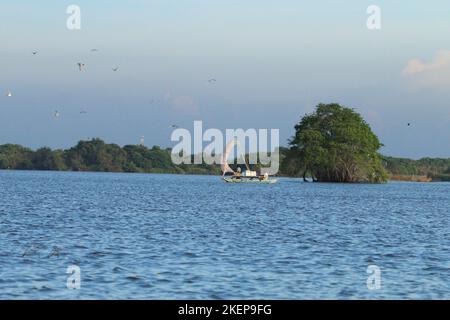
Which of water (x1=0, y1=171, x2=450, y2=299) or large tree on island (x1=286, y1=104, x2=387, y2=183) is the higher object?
large tree on island (x1=286, y1=104, x2=387, y2=183)

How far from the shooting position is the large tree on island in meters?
190

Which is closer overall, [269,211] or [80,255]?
[80,255]

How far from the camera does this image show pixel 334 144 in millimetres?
189500

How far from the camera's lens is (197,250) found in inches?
1708

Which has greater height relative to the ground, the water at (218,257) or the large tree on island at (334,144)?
the large tree on island at (334,144)

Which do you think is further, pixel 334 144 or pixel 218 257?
pixel 334 144

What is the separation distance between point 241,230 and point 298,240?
7.60 meters

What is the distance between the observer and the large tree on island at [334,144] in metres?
190

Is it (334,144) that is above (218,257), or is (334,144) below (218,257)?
above

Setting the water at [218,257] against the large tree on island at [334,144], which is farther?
the large tree on island at [334,144]

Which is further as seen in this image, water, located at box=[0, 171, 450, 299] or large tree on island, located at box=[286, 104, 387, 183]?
large tree on island, located at box=[286, 104, 387, 183]
